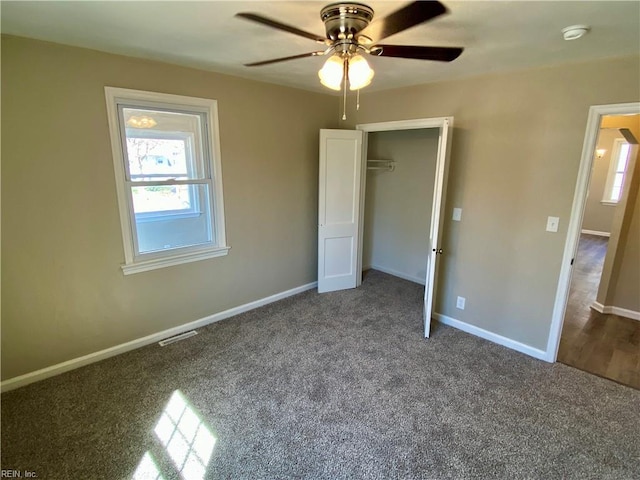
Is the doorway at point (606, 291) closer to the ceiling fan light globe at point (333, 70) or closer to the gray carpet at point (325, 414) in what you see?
Answer: the gray carpet at point (325, 414)

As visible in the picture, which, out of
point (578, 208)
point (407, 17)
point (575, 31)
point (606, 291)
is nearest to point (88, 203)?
point (407, 17)

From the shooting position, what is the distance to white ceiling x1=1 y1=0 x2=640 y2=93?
5.25 feet

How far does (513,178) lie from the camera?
9.02ft

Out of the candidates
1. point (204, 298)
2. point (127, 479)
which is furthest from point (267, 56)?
point (127, 479)

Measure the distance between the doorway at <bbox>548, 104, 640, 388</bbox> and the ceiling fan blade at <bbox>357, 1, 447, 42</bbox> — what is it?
1906 mm

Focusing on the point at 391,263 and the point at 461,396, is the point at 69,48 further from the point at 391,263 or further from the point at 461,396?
the point at 391,263

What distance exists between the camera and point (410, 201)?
4484mm

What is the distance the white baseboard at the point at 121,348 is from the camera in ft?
7.77

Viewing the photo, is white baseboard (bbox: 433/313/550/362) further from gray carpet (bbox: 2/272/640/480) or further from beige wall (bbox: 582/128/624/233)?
beige wall (bbox: 582/128/624/233)

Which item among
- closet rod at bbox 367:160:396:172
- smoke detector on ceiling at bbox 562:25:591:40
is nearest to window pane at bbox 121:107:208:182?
closet rod at bbox 367:160:396:172

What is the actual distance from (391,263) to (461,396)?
266 centimetres

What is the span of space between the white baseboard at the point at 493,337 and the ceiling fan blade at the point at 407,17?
2.82 metres

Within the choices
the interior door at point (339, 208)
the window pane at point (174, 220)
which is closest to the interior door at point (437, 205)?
the interior door at point (339, 208)

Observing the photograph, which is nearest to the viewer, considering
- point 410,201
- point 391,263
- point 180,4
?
point 180,4
